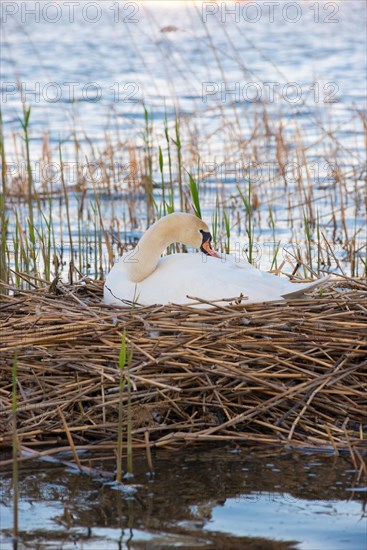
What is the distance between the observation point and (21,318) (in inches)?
204

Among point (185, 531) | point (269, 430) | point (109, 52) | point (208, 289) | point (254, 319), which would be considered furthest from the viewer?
point (109, 52)

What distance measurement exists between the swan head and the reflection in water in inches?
58.3

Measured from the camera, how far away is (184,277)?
5.45 meters

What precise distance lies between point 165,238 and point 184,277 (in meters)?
0.41

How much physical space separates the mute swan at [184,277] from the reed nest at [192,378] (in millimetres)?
277

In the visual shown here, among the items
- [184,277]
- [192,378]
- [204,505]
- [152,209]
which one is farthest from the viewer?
[152,209]

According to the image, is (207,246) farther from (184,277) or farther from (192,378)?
(192,378)

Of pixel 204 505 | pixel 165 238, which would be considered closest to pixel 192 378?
pixel 204 505

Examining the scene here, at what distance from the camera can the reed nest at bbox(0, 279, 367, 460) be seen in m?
4.54

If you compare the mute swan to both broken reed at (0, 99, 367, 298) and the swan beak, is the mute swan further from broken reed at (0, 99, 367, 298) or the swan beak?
broken reed at (0, 99, 367, 298)

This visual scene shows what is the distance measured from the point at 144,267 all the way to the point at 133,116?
31.8 ft

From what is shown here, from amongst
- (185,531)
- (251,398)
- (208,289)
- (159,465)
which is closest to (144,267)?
(208,289)

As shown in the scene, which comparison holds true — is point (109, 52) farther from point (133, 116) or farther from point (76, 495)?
point (76, 495)

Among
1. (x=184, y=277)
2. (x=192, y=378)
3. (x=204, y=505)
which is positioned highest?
(x=184, y=277)
